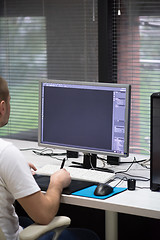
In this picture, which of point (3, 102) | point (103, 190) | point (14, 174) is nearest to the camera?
point (14, 174)

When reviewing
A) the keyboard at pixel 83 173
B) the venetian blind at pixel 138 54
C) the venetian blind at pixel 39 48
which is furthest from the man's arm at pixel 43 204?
the venetian blind at pixel 39 48

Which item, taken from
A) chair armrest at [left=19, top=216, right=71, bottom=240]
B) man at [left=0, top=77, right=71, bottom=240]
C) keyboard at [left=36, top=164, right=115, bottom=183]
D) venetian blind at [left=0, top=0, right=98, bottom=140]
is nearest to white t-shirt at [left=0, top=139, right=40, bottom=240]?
man at [left=0, top=77, right=71, bottom=240]

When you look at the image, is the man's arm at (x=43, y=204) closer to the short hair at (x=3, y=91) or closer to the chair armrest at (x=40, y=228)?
the chair armrest at (x=40, y=228)

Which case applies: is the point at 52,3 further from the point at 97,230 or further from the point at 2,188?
the point at 2,188

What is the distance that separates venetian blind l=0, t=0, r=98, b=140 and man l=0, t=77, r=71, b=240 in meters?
1.89

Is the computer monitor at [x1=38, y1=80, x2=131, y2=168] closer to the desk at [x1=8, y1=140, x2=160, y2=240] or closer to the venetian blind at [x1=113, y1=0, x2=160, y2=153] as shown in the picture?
the desk at [x1=8, y1=140, x2=160, y2=240]

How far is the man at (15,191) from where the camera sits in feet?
6.35

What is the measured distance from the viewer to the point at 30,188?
1.94m

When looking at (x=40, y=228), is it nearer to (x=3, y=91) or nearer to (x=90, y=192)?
(x=90, y=192)

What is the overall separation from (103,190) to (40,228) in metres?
0.41

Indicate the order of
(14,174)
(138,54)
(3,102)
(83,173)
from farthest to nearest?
(138,54) < (83,173) < (3,102) < (14,174)

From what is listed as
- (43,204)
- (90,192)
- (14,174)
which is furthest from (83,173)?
(14,174)

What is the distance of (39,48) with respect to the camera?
13.3 feet

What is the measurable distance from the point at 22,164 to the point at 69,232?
62cm
